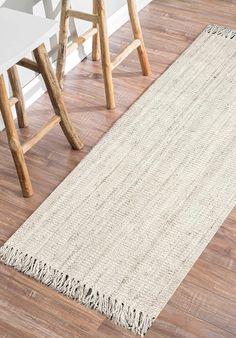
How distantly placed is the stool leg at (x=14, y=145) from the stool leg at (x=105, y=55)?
58 centimetres

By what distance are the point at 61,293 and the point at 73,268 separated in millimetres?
104

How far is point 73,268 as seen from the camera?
201 cm

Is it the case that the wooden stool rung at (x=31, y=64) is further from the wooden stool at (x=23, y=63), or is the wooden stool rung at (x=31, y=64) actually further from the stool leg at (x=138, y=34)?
the stool leg at (x=138, y=34)

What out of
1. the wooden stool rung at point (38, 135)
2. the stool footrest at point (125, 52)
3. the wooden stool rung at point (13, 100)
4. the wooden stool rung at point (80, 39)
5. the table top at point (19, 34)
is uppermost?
the table top at point (19, 34)

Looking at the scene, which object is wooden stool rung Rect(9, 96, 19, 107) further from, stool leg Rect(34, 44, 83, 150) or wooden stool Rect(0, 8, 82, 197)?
stool leg Rect(34, 44, 83, 150)

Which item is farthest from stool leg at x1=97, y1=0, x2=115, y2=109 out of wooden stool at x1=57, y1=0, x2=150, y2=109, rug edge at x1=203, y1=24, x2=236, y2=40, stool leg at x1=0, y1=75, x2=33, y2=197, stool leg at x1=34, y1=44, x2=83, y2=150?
rug edge at x1=203, y1=24, x2=236, y2=40

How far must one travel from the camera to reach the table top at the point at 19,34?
190cm

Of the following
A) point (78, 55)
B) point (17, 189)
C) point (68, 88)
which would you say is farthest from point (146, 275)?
point (78, 55)

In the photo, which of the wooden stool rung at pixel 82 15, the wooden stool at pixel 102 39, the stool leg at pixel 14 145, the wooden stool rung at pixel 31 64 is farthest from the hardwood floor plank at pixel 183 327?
the wooden stool rung at pixel 82 15

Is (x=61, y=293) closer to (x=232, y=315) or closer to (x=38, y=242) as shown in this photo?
(x=38, y=242)

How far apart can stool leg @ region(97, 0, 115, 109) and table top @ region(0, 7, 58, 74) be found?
41 cm

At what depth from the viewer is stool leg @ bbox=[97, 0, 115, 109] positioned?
239 cm

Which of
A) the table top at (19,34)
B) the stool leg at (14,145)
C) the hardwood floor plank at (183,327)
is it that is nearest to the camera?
the hardwood floor plank at (183,327)

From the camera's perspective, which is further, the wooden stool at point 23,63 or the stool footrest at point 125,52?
the stool footrest at point 125,52
